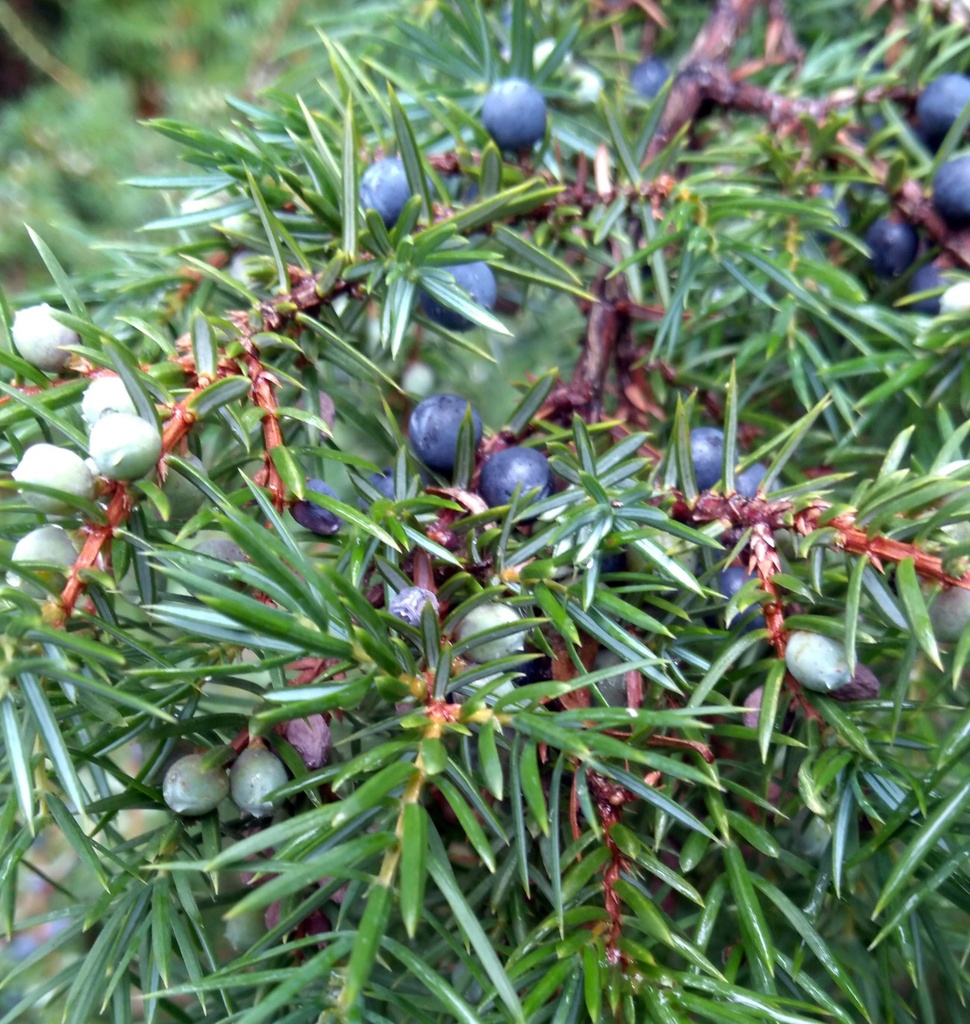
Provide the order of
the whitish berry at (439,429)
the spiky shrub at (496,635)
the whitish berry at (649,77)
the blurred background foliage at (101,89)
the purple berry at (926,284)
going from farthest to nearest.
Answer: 1. the blurred background foliage at (101,89)
2. the whitish berry at (649,77)
3. the purple berry at (926,284)
4. the whitish berry at (439,429)
5. the spiky shrub at (496,635)

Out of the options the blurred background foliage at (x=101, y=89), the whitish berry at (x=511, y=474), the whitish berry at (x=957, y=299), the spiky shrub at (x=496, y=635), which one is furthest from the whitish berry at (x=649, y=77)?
the blurred background foliage at (x=101, y=89)

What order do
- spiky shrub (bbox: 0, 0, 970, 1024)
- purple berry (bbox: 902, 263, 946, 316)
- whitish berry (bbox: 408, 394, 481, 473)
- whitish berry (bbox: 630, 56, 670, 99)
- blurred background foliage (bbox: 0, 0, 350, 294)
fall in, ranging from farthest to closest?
blurred background foliage (bbox: 0, 0, 350, 294) → whitish berry (bbox: 630, 56, 670, 99) → purple berry (bbox: 902, 263, 946, 316) → whitish berry (bbox: 408, 394, 481, 473) → spiky shrub (bbox: 0, 0, 970, 1024)

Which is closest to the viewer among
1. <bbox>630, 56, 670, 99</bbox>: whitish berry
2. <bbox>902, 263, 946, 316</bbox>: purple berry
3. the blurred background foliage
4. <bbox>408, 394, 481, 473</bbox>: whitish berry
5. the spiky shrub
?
the spiky shrub

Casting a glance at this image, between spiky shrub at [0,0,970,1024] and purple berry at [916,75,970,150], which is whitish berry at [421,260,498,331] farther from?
purple berry at [916,75,970,150]

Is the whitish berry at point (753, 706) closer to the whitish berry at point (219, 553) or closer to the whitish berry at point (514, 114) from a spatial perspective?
the whitish berry at point (219, 553)

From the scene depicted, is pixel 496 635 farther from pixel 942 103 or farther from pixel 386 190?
pixel 942 103

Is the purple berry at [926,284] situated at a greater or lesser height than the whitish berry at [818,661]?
greater

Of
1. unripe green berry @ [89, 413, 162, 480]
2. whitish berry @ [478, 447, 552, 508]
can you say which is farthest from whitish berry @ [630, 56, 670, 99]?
unripe green berry @ [89, 413, 162, 480]
